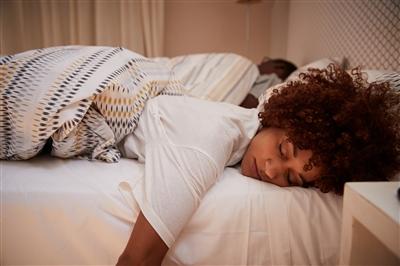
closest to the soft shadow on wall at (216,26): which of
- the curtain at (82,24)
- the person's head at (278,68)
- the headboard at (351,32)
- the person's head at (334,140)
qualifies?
the curtain at (82,24)

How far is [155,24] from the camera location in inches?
88.5

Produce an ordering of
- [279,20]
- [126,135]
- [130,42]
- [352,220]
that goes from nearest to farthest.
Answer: [352,220] < [126,135] < [130,42] < [279,20]

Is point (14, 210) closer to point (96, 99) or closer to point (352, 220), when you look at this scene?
point (96, 99)

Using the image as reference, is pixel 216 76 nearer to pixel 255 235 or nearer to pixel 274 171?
pixel 274 171

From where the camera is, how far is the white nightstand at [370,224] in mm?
373

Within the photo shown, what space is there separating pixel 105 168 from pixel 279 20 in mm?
2114

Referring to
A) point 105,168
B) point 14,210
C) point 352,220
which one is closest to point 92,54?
point 105,168

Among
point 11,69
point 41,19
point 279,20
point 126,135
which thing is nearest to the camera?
point 11,69

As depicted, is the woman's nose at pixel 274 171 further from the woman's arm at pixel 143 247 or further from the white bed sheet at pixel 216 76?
the white bed sheet at pixel 216 76

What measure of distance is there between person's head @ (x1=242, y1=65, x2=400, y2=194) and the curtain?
5.73ft

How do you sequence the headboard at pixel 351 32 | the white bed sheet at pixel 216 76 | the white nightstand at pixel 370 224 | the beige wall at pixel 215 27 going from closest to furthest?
the white nightstand at pixel 370 224, the headboard at pixel 351 32, the white bed sheet at pixel 216 76, the beige wall at pixel 215 27

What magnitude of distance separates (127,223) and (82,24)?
1.91 metres

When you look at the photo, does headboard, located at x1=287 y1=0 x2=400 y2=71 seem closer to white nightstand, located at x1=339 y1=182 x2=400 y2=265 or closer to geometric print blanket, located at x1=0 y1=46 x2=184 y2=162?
white nightstand, located at x1=339 y1=182 x2=400 y2=265

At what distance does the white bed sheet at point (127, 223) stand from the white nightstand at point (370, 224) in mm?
172
